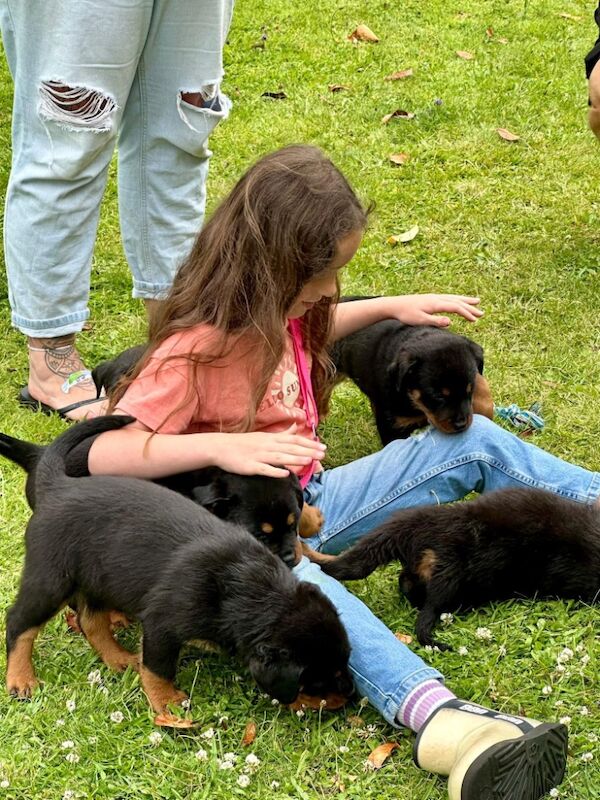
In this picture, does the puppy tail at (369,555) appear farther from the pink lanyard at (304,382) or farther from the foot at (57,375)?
the foot at (57,375)

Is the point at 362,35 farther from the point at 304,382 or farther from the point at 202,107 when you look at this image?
the point at 304,382

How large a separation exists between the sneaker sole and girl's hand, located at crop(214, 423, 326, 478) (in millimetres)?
1118

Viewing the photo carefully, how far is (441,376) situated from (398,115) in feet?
13.8

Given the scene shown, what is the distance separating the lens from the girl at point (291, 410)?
3176mm

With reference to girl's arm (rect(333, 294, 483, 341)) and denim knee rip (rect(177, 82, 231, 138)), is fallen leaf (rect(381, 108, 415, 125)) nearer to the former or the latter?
denim knee rip (rect(177, 82, 231, 138))

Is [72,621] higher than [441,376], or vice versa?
[441,376]

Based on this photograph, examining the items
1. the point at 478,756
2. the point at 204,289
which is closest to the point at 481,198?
the point at 204,289

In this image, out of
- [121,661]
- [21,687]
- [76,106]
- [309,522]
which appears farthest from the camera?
[76,106]

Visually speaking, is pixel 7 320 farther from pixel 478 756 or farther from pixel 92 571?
pixel 478 756

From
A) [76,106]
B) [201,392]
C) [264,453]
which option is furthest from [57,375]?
[264,453]

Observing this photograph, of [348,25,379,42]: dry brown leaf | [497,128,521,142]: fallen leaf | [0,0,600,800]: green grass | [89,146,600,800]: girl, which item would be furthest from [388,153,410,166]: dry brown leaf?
[89,146,600,800]: girl

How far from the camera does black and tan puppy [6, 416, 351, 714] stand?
9.83ft

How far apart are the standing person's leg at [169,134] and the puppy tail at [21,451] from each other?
1654mm

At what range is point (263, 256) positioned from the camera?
11.6 ft
